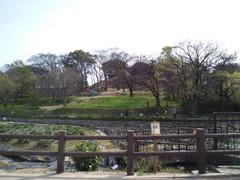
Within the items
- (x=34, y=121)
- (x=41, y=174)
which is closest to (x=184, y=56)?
(x=34, y=121)

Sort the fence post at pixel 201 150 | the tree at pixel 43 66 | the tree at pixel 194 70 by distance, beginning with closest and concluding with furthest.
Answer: the fence post at pixel 201 150 → the tree at pixel 194 70 → the tree at pixel 43 66

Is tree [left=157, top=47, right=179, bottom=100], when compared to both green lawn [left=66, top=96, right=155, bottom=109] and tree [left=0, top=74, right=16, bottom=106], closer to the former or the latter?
green lawn [left=66, top=96, right=155, bottom=109]

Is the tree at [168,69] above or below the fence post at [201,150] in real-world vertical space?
above

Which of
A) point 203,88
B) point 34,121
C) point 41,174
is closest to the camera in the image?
point 41,174

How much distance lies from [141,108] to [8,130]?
2818 centimetres

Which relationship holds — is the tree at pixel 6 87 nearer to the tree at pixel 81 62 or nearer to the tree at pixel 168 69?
the tree at pixel 81 62

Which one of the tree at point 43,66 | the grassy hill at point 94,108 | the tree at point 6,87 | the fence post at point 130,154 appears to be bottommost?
the fence post at point 130,154

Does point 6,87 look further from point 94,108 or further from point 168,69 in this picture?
point 168,69

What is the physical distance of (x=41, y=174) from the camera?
10.4 meters

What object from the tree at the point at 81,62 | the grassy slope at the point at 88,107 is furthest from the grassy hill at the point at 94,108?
the tree at the point at 81,62

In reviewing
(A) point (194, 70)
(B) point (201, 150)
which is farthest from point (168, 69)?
(B) point (201, 150)

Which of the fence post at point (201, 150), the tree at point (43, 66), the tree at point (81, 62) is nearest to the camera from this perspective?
the fence post at point (201, 150)

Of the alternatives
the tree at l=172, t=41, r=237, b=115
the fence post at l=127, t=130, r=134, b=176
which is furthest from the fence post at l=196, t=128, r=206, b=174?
the tree at l=172, t=41, r=237, b=115

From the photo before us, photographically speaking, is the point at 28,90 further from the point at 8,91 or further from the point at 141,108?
the point at 141,108
